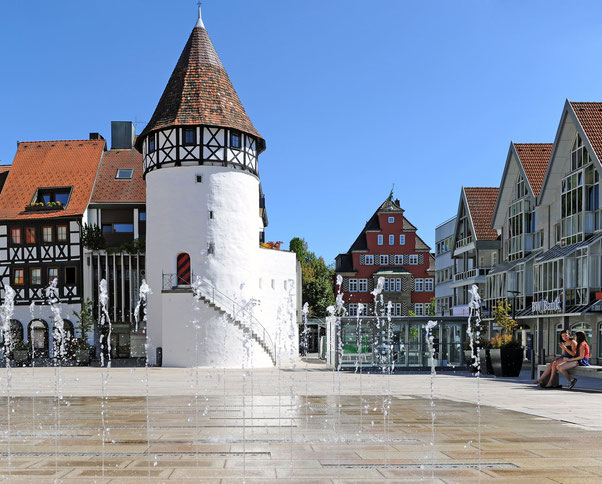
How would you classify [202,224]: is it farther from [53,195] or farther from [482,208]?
[482,208]

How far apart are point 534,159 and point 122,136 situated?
25.8 meters

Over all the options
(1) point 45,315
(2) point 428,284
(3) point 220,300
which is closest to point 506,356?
(3) point 220,300

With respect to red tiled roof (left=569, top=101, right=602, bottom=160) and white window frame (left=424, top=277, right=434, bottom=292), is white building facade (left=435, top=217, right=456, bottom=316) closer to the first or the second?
white window frame (left=424, top=277, right=434, bottom=292)

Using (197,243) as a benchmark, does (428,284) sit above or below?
below

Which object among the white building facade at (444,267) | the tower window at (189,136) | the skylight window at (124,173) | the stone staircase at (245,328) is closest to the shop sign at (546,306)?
the stone staircase at (245,328)

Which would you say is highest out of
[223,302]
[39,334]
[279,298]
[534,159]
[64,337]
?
[534,159]

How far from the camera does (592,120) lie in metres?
34.2

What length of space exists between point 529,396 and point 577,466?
9.18 meters

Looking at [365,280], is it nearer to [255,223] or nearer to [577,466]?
[255,223]

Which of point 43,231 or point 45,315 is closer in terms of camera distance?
point 45,315

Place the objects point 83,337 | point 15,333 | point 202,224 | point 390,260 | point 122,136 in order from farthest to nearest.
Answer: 1. point 390,260
2. point 122,136
3. point 15,333
4. point 83,337
5. point 202,224

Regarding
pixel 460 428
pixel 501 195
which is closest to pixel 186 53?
pixel 501 195

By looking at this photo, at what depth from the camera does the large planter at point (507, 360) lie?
24641 mm

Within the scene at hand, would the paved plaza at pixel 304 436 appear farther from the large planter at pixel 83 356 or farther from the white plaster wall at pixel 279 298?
the white plaster wall at pixel 279 298
